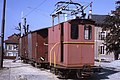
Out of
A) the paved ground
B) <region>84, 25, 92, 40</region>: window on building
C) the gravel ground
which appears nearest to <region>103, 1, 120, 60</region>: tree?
the gravel ground

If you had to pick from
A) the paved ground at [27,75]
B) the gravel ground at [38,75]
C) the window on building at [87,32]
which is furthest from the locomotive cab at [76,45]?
the paved ground at [27,75]

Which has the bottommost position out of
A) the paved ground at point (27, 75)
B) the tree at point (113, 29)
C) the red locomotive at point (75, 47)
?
the paved ground at point (27, 75)

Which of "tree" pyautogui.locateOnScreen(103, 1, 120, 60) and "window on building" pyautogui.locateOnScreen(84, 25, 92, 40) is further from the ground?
"tree" pyautogui.locateOnScreen(103, 1, 120, 60)

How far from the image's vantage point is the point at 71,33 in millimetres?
15617

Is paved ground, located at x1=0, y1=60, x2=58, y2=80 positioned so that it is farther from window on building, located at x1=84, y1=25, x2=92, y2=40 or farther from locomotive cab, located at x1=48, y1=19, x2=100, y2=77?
window on building, located at x1=84, y1=25, x2=92, y2=40

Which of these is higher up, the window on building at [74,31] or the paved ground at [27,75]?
the window on building at [74,31]

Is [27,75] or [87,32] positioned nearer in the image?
[87,32]

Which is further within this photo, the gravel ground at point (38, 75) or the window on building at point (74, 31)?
the gravel ground at point (38, 75)

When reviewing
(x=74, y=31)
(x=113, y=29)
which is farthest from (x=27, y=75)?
(x=113, y=29)

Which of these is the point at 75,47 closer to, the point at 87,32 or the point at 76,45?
the point at 76,45

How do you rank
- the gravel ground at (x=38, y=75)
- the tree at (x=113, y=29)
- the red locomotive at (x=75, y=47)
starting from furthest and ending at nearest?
the tree at (x=113, y=29) < the gravel ground at (x=38, y=75) < the red locomotive at (x=75, y=47)

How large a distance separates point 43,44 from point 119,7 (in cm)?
2642

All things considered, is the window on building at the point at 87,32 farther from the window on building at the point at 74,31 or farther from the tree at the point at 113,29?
the tree at the point at 113,29

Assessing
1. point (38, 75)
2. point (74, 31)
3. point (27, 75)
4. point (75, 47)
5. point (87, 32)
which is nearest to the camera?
point (75, 47)
